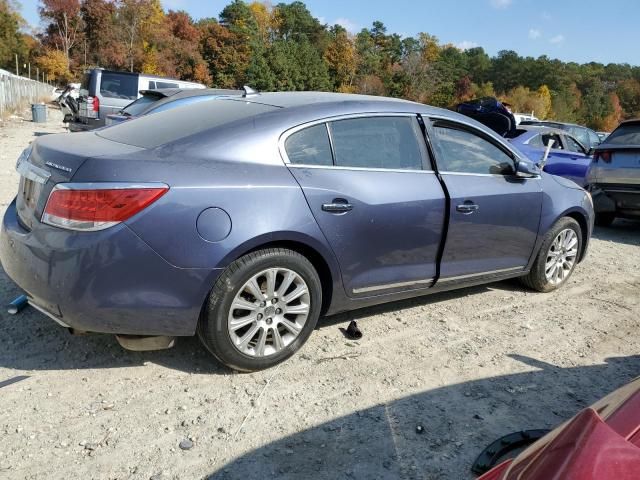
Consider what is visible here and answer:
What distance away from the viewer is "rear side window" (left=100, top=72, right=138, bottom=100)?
13.8m

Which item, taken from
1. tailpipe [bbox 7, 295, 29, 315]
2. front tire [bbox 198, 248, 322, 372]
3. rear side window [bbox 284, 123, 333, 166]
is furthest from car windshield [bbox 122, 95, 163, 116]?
front tire [bbox 198, 248, 322, 372]

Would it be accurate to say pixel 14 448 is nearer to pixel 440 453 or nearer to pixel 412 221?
pixel 440 453

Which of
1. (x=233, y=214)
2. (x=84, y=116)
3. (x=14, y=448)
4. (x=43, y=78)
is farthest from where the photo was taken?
(x=43, y=78)

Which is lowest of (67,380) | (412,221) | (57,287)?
(67,380)

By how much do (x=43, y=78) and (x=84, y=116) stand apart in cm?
5843

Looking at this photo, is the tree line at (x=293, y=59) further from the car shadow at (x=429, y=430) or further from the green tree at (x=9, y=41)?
the car shadow at (x=429, y=430)

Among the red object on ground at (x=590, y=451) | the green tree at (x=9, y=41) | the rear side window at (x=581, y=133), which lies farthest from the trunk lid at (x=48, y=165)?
the green tree at (x=9, y=41)

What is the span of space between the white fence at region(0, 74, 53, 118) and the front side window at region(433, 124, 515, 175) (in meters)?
19.1

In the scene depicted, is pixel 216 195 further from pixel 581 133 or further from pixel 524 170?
pixel 581 133

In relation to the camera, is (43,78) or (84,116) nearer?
(84,116)

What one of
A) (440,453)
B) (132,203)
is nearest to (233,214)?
(132,203)

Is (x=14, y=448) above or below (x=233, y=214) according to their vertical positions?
below

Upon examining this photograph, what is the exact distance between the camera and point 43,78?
207ft

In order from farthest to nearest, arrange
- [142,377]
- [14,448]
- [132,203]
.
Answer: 1. [142,377]
2. [132,203]
3. [14,448]
